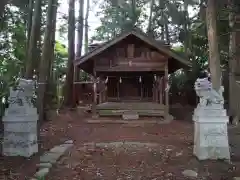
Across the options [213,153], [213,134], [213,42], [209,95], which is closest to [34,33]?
[213,42]

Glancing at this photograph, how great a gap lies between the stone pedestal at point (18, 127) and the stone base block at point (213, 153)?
364 cm

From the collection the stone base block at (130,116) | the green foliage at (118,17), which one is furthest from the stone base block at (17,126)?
the green foliage at (118,17)

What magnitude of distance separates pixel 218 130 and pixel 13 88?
448 cm

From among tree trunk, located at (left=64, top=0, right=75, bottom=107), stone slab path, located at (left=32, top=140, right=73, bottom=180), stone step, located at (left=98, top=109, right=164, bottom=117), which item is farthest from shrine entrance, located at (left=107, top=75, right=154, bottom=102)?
stone slab path, located at (left=32, top=140, right=73, bottom=180)

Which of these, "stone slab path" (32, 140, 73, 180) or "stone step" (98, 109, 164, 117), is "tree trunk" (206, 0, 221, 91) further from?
"stone step" (98, 109, 164, 117)

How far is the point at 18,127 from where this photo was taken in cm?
726

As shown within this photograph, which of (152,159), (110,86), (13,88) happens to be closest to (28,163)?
(13,88)

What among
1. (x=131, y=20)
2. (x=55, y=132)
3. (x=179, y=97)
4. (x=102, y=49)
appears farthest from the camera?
(x=131, y=20)

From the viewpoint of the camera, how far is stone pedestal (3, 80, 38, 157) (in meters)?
7.25

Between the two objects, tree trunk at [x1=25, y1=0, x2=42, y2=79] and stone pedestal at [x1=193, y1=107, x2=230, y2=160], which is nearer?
stone pedestal at [x1=193, y1=107, x2=230, y2=160]

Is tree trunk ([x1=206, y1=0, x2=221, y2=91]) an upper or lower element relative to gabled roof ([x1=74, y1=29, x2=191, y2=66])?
lower

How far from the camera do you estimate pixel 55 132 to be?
37.3 ft

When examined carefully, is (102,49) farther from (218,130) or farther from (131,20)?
(131,20)

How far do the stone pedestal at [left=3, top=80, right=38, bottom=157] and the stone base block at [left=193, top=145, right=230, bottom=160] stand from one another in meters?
3.64
